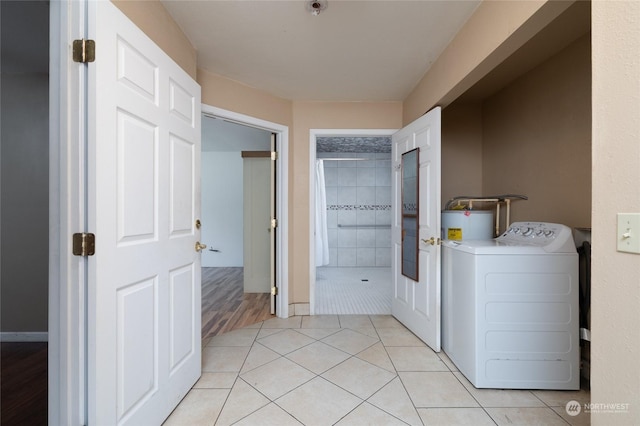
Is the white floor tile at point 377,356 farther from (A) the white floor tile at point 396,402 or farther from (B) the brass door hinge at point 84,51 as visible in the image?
(B) the brass door hinge at point 84,51

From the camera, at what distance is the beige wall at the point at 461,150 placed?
118 inches

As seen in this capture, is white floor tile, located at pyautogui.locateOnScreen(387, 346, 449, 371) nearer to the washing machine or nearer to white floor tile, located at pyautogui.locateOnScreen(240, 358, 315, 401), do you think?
the washing machine

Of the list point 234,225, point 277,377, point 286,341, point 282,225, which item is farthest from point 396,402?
point 234,225

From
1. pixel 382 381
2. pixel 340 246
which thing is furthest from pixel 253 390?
pixel 340 246

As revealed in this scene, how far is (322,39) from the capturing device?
182 centimetres

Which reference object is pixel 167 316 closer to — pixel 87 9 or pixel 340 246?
pixel 87 9

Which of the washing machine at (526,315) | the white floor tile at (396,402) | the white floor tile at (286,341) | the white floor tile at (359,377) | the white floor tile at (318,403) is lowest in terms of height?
the white floor tile at (286,341)

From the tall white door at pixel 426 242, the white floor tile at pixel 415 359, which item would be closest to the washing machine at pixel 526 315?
the white floor tile at pixel 415 359

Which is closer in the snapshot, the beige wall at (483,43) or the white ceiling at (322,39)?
the beige wall at (483,43)

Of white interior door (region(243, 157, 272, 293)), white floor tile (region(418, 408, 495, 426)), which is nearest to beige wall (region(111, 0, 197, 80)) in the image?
white interior door (region(243, 157, 272, 293))

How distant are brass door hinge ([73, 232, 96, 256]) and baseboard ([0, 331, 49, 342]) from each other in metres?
2.08

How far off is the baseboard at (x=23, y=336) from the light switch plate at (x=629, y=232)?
11.9ft

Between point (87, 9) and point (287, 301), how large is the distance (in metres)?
2.53

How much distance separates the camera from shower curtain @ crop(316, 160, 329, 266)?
4.79 metres
